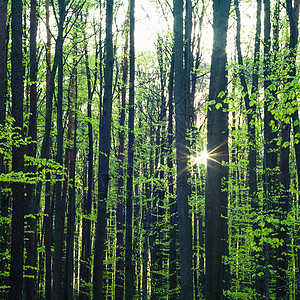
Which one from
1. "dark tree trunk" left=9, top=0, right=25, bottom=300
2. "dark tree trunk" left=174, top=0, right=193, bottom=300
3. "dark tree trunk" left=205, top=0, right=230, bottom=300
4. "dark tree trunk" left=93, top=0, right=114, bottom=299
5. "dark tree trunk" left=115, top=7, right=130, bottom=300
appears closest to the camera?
"dark tree trunk" left=205, top=0, right=230, bottom=300

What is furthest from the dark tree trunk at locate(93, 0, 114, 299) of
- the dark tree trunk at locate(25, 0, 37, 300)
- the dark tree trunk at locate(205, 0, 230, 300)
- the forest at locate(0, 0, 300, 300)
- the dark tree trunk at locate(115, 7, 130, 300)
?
the dark tree trunk at locate(115, 7, 130, 300)

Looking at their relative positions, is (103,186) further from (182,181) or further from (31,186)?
(31,186)

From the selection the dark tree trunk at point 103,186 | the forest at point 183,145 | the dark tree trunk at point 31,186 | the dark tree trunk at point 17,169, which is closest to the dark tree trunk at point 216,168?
the forest at point 183,145

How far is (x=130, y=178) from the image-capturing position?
12.8m

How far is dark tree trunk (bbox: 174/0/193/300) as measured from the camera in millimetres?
6785

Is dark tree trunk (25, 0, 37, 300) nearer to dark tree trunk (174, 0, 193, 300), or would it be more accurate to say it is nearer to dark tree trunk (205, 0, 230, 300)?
dark tree trunk (174, 0, 193, 300)

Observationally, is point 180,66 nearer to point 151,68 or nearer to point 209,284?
point 209,284

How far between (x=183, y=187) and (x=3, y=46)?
701 centimetres

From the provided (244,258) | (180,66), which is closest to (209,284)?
(180,66)

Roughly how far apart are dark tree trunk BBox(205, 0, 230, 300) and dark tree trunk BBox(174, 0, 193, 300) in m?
1.13

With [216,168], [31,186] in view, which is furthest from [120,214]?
[216,168]

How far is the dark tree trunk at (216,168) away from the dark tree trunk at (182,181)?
113 cm

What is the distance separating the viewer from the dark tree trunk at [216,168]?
566 centimetres

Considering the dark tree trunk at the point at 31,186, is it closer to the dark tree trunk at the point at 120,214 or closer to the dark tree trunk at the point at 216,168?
the dark tree trunk at the point at 120,214
